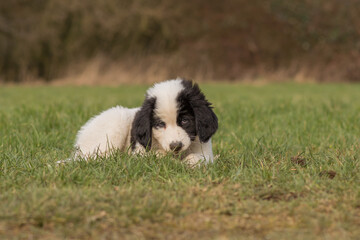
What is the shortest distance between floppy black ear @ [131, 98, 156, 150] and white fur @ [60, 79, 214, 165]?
0.18 ft

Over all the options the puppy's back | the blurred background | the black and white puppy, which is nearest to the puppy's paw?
the black and white puppy

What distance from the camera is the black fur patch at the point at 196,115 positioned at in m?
4.15

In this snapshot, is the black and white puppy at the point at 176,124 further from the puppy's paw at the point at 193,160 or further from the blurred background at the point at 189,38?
the blurred background at the point at 189,38

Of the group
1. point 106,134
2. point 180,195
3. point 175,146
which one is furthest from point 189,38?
point 180,195

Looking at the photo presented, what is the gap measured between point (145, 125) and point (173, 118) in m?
0.27

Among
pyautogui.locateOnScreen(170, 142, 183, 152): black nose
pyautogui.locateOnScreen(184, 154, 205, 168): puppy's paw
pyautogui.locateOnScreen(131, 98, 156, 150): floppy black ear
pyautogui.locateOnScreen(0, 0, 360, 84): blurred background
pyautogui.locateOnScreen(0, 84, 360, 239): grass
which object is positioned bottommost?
pyautogui.locateOnScreen(0, 84, 360, 239): grass

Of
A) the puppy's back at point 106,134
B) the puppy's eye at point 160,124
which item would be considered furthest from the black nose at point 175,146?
the puppy's back at point 106,134

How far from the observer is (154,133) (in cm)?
423

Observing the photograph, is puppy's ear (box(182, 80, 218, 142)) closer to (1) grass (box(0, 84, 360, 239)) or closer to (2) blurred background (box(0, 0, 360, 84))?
(1) grass (box(0, 84, 360, 239))

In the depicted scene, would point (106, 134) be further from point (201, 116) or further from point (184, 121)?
point (201, 116)

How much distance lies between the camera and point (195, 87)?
4.38 metres

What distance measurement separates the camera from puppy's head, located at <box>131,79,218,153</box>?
407 cm

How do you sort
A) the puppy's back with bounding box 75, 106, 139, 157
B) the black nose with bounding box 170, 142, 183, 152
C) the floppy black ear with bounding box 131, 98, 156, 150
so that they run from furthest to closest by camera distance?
1. the puppy's back with bounding box 75, 106, 139, 157
2. the floppy black ear with bounding box 131, 98, 156, 150
3. the black nose with bounding box 170, 142, 183, 152

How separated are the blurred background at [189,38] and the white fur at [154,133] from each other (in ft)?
57.3
